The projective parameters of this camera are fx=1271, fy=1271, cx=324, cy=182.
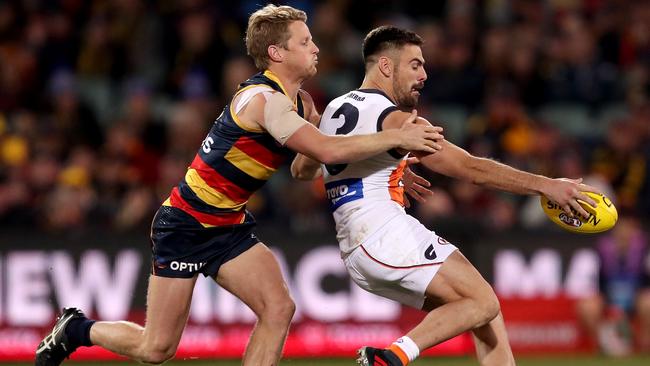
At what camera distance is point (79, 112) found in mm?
15539

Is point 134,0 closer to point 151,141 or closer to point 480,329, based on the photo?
point 151,141

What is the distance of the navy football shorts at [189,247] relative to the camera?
27.2ft

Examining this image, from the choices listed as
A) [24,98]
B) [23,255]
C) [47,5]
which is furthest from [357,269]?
[47,5]

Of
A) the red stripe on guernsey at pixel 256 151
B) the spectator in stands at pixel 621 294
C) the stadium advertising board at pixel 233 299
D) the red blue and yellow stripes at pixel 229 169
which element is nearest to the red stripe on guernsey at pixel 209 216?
the red blue and yellow stripes at pixel 229 169

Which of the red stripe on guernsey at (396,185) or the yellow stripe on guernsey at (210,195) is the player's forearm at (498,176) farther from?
the yellow stripe on guernsey at (210,195)

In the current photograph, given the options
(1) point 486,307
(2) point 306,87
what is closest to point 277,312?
(1) point 486,307

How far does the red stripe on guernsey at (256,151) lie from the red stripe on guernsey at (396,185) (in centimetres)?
76

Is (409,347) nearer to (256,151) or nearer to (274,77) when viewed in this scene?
(256,151)

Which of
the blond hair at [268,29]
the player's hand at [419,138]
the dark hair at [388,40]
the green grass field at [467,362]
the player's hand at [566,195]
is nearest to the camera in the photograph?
the player's hand at [419,138]

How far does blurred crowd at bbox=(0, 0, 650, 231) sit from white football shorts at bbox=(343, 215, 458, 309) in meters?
6.08

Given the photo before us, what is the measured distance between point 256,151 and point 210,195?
445 mm

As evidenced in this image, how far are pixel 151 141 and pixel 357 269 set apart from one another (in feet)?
26.4

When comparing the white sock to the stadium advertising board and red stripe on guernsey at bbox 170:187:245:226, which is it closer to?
red stripe on guernsey at bbox 170:187:245:226

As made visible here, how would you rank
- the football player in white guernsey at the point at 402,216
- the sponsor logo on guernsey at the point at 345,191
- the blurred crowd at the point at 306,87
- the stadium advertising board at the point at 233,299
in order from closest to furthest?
the football player in white guernsey at the point at 402,216
the sponsor logo on guernsey at the point at 345,191
the stadium advertising board at the point at 233,299
the blurred crowd at the point at 306,87
